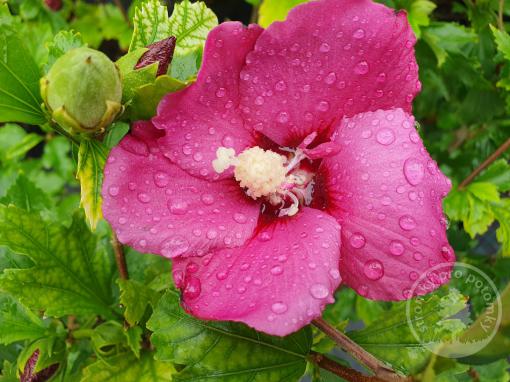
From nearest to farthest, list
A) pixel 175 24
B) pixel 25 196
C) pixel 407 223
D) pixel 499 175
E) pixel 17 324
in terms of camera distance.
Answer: pixel 407 223 < pixel 175 24 < pixel 17 324 < pixel 25 196 < pixel 499 175

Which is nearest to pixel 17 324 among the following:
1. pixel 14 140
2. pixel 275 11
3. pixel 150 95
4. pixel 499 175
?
pixel 150 95

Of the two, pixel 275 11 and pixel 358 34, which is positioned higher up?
pixel 358 34

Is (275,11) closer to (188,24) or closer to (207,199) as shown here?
(188,24)

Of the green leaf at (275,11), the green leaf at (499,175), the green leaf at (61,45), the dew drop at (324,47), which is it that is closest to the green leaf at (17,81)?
the green leaf at (61,45)

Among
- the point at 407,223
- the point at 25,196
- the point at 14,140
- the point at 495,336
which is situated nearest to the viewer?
the point at 495,336

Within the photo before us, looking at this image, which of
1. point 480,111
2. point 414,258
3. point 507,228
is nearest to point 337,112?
point 414,258

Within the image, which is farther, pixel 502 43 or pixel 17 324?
pixel 502 43

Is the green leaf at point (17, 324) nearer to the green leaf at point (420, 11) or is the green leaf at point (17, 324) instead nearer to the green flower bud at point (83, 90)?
the green flower bud at point (83, 90)
